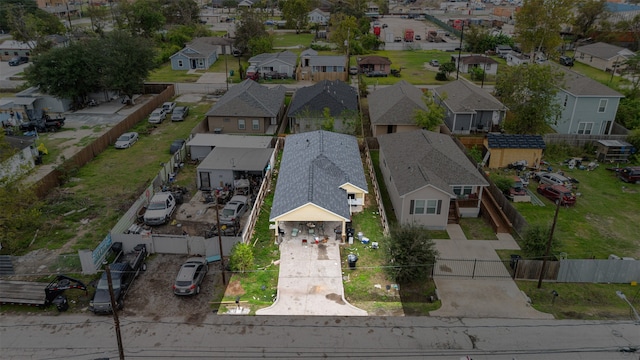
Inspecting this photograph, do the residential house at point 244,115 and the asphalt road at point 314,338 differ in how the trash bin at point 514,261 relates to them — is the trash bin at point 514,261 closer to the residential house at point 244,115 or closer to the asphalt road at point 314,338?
the asphalt road at point 314,338

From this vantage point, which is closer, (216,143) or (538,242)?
(538,242)

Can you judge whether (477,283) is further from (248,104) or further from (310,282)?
(248,104)

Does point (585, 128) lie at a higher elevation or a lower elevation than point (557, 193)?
higher

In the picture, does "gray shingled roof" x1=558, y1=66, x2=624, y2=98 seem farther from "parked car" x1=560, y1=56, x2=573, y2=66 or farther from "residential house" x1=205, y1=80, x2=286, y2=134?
"parked car" x1=560, y1=56, x2=573, y2=66

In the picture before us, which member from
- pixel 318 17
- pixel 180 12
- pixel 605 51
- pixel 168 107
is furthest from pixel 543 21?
pixel 180 12

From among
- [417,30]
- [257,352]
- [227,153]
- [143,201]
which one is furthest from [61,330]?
[417,30]

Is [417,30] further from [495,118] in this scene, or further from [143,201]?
[143,201]
